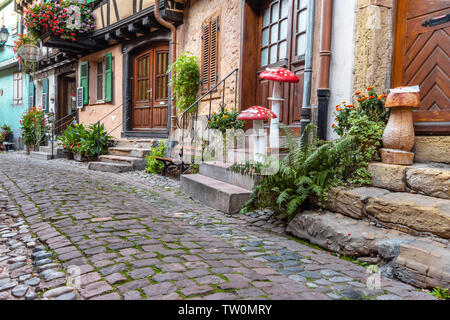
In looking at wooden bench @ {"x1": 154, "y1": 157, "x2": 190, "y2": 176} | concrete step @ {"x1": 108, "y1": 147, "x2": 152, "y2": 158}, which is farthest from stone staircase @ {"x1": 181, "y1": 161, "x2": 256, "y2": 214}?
concrete step @ {"x1": 108, "y1": 147, "x2": 152, "y2": 158}

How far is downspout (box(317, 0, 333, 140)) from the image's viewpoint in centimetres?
476

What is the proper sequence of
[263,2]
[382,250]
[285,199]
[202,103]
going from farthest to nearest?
[202,103], [263,2], [285,199], [382,250]

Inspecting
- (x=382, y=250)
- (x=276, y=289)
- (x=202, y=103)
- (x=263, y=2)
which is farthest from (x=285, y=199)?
(x=202, y=103)

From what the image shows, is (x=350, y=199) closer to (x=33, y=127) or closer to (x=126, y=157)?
(x=126, y=157)

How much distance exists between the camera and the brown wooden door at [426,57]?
3773mm

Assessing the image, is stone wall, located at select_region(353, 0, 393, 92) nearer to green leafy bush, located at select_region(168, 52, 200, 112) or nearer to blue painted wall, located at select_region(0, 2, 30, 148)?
green leafy bush, located at select_region(168, 52, 200, 112)

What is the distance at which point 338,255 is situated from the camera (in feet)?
10.6

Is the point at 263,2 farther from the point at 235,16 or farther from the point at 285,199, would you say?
the point at 285,199

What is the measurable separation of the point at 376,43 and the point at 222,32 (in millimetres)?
4138

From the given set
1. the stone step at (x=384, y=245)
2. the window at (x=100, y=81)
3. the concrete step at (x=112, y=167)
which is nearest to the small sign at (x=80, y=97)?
the window at (x=100, y=81)

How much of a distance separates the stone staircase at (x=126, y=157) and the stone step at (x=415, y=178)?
248 inches

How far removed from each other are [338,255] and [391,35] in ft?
8.71

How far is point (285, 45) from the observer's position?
625cm

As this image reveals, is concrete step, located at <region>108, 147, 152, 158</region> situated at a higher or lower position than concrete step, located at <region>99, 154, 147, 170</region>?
higher
